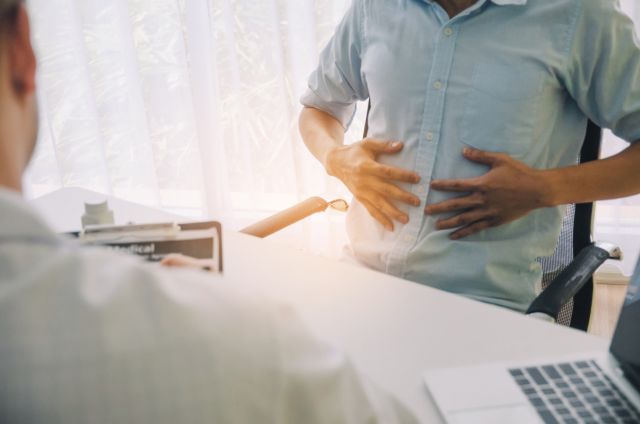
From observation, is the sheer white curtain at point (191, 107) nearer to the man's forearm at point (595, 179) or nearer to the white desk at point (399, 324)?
the man's forearm at point (595, 179)

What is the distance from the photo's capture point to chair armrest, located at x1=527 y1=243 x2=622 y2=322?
2.98 ft

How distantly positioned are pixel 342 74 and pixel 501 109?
0.38 meters

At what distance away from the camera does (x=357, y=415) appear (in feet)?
1.34

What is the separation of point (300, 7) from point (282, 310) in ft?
5.74

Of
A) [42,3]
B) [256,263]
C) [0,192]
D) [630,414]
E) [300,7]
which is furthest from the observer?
[42,3]

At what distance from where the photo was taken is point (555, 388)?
65 centimetres

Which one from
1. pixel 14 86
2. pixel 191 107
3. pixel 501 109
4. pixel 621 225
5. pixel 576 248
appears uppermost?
pixel 14 86

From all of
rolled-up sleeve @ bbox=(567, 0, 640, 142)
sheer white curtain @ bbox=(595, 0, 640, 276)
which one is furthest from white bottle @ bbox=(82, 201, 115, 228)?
sheer white curtain @ bbox=(595, 0, 640, 276)

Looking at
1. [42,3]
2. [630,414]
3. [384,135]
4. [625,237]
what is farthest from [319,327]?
[42,3]

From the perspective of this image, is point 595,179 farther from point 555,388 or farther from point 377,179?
point 555,388

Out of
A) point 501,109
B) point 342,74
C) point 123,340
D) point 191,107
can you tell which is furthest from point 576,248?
point 191,107

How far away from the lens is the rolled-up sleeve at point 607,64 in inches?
38.4

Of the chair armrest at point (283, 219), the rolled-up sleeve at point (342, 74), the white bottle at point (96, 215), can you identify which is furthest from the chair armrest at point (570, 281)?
the white bottle at point (96, 215)

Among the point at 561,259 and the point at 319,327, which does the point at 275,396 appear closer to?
the point at 319,327
